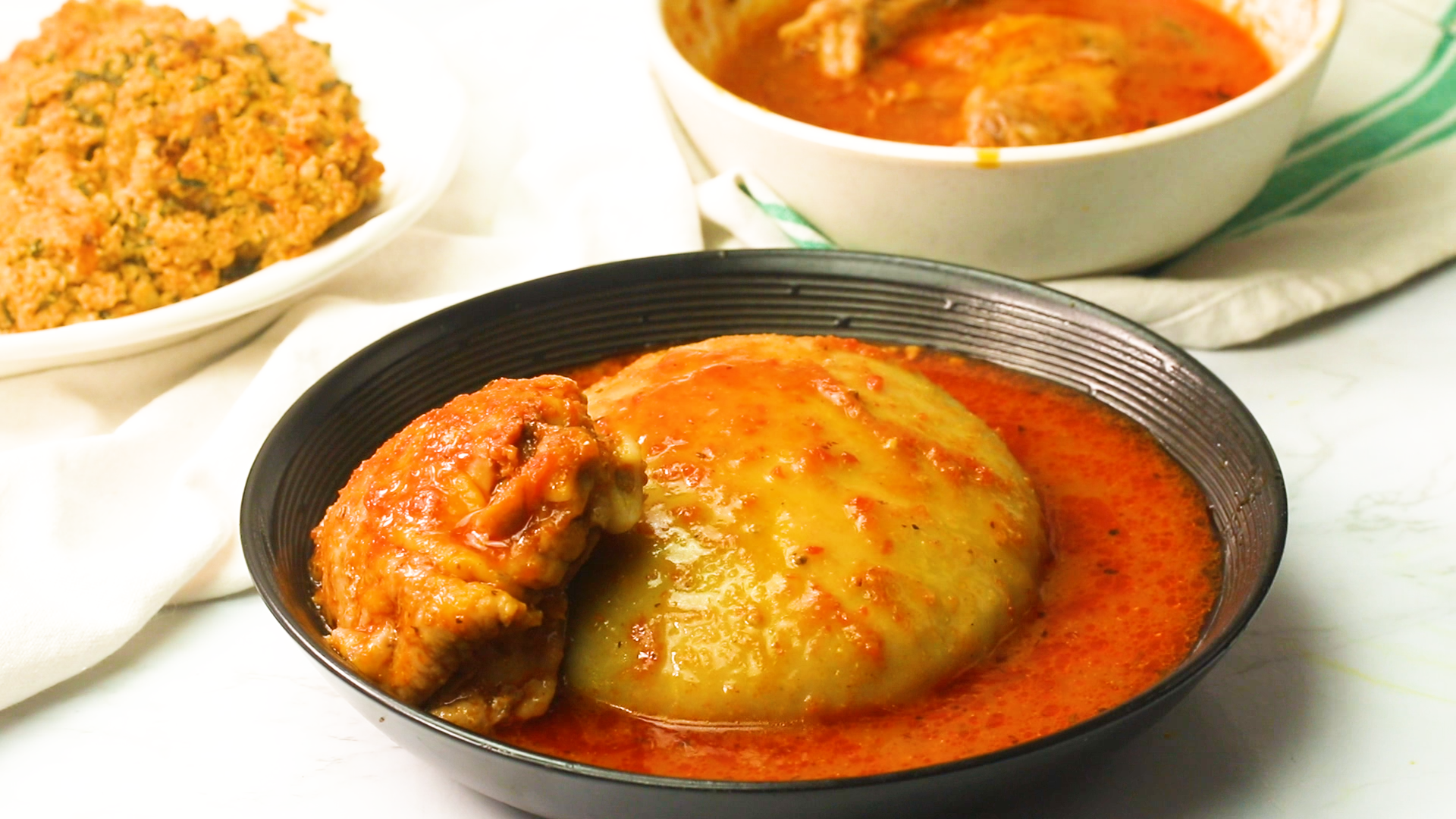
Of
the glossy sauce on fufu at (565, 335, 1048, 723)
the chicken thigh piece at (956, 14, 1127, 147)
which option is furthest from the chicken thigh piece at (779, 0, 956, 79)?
the glossy sauce on fufu at (565, 335, 1048, 723)

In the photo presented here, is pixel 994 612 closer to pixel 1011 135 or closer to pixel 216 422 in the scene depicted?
pixel 1011 135

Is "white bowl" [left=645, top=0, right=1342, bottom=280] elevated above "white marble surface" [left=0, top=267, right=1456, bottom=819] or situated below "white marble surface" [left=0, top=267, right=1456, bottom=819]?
above

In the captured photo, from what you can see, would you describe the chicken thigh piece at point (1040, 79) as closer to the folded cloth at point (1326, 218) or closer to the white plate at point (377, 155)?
the folded cloth at point (1326, 218)

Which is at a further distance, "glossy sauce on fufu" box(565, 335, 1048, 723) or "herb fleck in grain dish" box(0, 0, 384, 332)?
"herb fleck in grain dish" box(0, 0, 384, 332)

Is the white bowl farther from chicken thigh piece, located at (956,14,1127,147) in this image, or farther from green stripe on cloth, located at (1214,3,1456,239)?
green stripe on cloth, located at (1214,3,1456,239)

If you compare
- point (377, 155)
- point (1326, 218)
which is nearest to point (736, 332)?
point (377, 155)

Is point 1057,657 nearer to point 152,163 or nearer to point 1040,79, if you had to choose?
point 1040,79

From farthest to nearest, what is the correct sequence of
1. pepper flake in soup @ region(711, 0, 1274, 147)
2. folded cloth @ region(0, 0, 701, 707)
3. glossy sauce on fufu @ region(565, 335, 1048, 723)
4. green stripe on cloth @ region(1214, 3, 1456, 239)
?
green stripe on cloth @ region(1214, 3, 1456, 239), pepper flake in soup @ region(711, 0, 1274, 147), folded cloth @ region(0, 0, 701, 707), glossy sauce on fufu @ region(565, 335, 1048, 723)

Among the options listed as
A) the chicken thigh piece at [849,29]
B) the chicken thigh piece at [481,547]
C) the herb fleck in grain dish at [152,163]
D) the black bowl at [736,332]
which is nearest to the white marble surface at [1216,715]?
the black bowl at [736,332]
